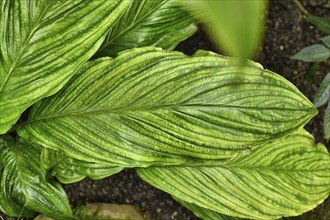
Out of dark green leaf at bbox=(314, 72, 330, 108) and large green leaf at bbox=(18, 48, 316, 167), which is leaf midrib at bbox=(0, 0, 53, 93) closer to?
large green leaf at bbox=(18, 48, 316, 167)

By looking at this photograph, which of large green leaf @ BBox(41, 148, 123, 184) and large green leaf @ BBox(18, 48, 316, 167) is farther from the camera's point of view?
large green leaf @ BBox(41, 148, 123, 184)

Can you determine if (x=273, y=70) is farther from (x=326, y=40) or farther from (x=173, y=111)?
(x=173, y=111)

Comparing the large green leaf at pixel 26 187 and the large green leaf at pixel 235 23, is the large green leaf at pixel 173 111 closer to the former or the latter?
the large green leaf at pixel 26 187

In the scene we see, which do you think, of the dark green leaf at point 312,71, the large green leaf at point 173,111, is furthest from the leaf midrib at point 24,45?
the dark green leaf at point 312,71

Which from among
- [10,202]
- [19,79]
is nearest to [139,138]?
[19,79]

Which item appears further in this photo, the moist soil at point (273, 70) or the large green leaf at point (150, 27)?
the moist soil at point (273, 70)

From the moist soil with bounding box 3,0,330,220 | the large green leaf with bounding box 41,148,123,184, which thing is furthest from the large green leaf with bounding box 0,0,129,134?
the moist soil with bounding box 3,0,330,220

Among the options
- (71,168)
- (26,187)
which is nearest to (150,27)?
(71,168)

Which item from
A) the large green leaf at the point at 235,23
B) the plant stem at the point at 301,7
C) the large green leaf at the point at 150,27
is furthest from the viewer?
the plant stem at the point at 301,7
